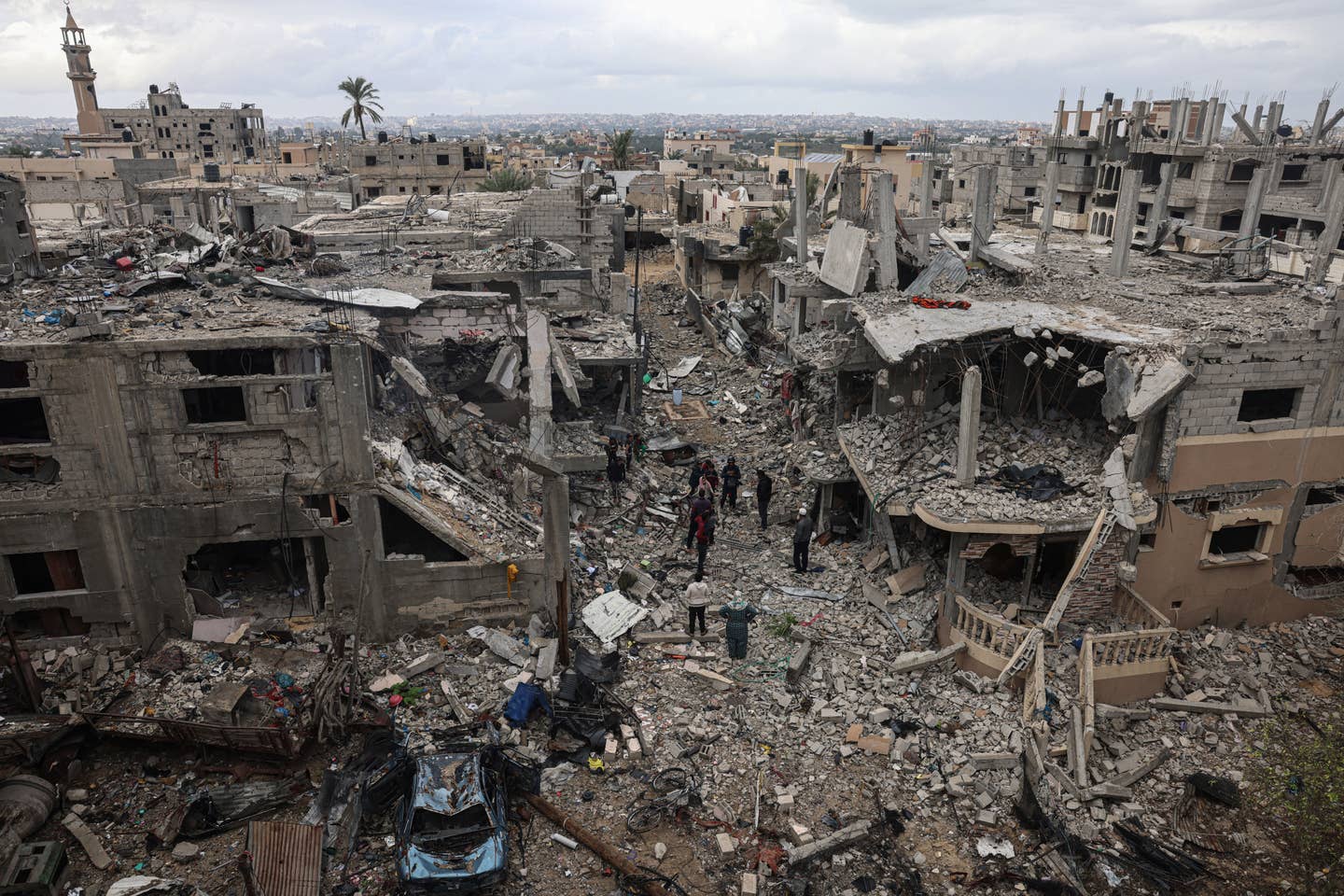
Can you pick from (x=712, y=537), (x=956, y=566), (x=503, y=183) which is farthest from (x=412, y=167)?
(x=956, y=566)

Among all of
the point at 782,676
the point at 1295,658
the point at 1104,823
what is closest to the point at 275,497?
the point at 782,676

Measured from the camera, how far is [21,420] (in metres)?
14.7

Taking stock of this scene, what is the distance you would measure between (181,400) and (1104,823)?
14.0m

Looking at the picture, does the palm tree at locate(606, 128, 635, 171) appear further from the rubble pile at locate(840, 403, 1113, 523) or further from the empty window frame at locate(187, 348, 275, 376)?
the empty window frame at locate(187, 348, 275, 376)

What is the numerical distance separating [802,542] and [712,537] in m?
1.76

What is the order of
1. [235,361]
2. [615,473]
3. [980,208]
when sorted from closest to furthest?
[235,361], [615,473], [980,208]

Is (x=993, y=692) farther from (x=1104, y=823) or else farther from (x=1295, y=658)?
(x=1295, y=658)

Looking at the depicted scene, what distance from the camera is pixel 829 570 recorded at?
17.4 metres

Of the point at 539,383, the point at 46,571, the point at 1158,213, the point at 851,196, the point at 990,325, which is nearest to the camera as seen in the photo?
the point at 46,571

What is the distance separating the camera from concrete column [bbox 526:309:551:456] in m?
17.6

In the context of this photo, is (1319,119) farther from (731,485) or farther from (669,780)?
(669,780)

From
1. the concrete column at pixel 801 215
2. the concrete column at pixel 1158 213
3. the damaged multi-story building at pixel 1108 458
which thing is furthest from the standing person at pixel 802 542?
the concrete column at pixel 1158 213

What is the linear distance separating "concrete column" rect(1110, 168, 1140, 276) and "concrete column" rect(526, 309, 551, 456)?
13.3m

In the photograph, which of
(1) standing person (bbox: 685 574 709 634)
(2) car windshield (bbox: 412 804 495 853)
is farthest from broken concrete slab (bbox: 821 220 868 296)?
(2) car windshield (bbox: 412 804 495 853)
